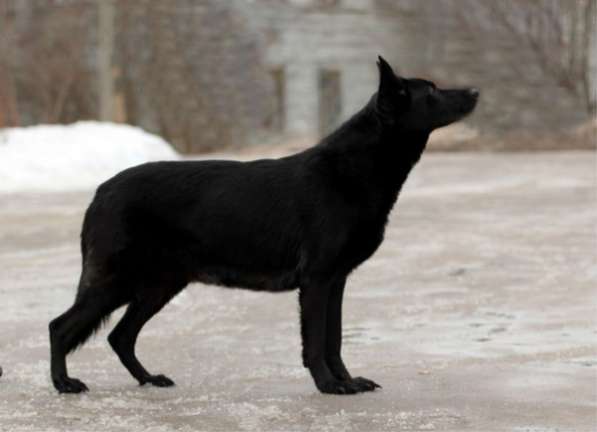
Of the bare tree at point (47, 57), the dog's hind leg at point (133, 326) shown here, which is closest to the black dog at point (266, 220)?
the dog's hind leg at point (133, 326)

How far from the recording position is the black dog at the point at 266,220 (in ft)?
19.2

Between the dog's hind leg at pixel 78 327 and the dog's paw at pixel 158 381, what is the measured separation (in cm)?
32

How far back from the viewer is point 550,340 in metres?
7.11

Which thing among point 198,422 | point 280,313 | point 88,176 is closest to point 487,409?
point 198,422

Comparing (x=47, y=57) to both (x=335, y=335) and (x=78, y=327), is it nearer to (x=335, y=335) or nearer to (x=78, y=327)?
(x=78, y=327)

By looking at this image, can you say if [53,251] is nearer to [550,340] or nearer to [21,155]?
[550,340]

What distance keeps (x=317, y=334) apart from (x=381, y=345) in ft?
4.51

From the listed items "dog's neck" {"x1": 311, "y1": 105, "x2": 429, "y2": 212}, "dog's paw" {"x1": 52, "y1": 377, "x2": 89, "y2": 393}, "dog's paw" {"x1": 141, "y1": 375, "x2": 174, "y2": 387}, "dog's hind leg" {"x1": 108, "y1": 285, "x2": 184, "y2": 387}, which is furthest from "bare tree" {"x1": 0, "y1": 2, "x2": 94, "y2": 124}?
"dog's neck" {"x1": 311, "y1": 105, "x2": 429, "y2": 212}

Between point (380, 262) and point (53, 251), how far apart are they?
3008 millimetres

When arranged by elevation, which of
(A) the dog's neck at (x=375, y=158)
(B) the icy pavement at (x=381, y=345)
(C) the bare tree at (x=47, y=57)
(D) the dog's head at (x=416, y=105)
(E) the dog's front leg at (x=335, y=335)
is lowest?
(C) the bare tree at (x=47, y=57)

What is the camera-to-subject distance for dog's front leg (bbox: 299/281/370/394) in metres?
5.79

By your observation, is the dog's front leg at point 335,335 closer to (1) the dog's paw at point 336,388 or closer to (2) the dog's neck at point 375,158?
(1) the dog's paw at point 336,388

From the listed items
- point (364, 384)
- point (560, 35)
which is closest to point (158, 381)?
point (364, 384)

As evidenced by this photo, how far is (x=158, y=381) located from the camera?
614 cm
